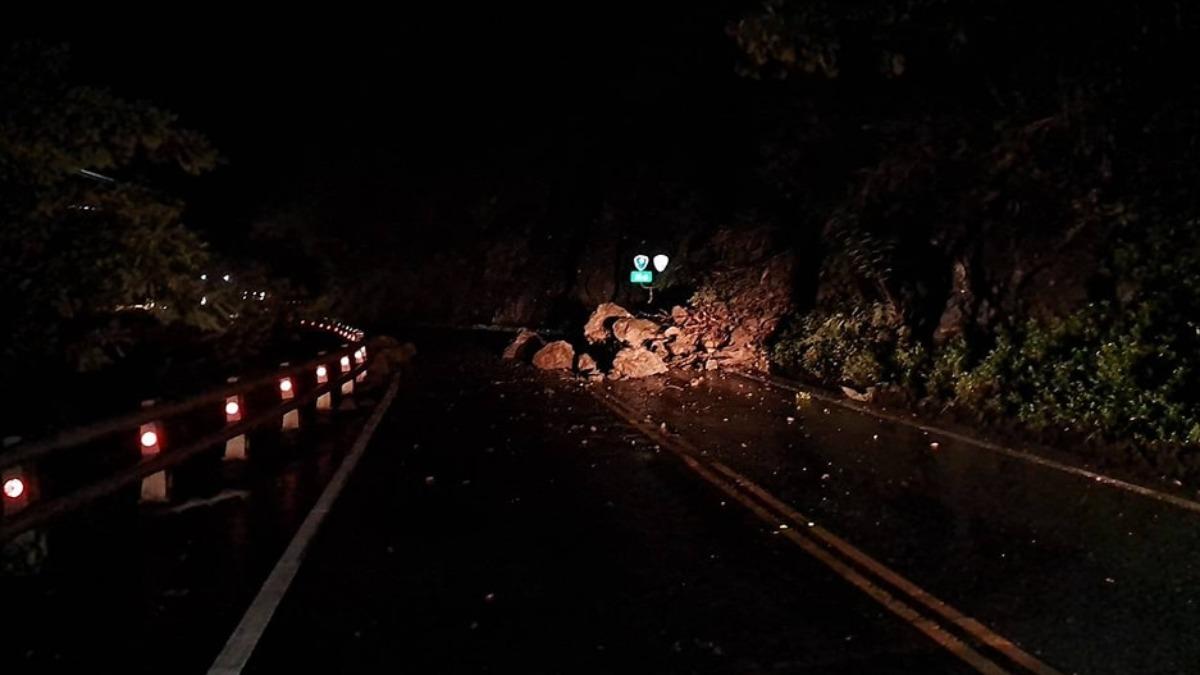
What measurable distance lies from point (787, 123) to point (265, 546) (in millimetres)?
20480

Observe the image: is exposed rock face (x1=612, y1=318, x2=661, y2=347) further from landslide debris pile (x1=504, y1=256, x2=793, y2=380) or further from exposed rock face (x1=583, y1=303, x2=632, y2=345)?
exposed rock face (x1=583, y1=303, x2=632, y2=345)

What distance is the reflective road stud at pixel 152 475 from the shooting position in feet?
29.8

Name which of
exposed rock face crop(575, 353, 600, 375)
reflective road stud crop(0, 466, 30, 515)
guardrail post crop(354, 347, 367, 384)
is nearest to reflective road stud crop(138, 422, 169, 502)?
reflective road stud crop(0, 466, 30, 515)

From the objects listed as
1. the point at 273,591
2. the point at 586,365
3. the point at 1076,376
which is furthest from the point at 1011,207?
the point at 273,591

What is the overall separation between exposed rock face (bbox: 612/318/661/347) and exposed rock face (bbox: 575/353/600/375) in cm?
139

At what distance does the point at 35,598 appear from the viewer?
664cm

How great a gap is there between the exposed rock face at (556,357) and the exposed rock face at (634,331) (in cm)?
147

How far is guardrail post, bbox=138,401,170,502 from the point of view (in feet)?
29.8

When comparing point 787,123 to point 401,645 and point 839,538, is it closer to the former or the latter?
point 839,538

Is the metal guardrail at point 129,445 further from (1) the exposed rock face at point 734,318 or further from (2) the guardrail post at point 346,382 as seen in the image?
(1) the exposed rock face at point 734,318

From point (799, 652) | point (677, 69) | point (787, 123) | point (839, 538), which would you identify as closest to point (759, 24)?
point (839, 538)

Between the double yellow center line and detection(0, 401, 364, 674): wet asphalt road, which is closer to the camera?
the double yellow center line

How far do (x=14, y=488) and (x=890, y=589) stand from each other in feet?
19.5

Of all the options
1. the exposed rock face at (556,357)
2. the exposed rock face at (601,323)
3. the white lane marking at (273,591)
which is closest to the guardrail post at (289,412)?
the white lane marking at (273,591)
